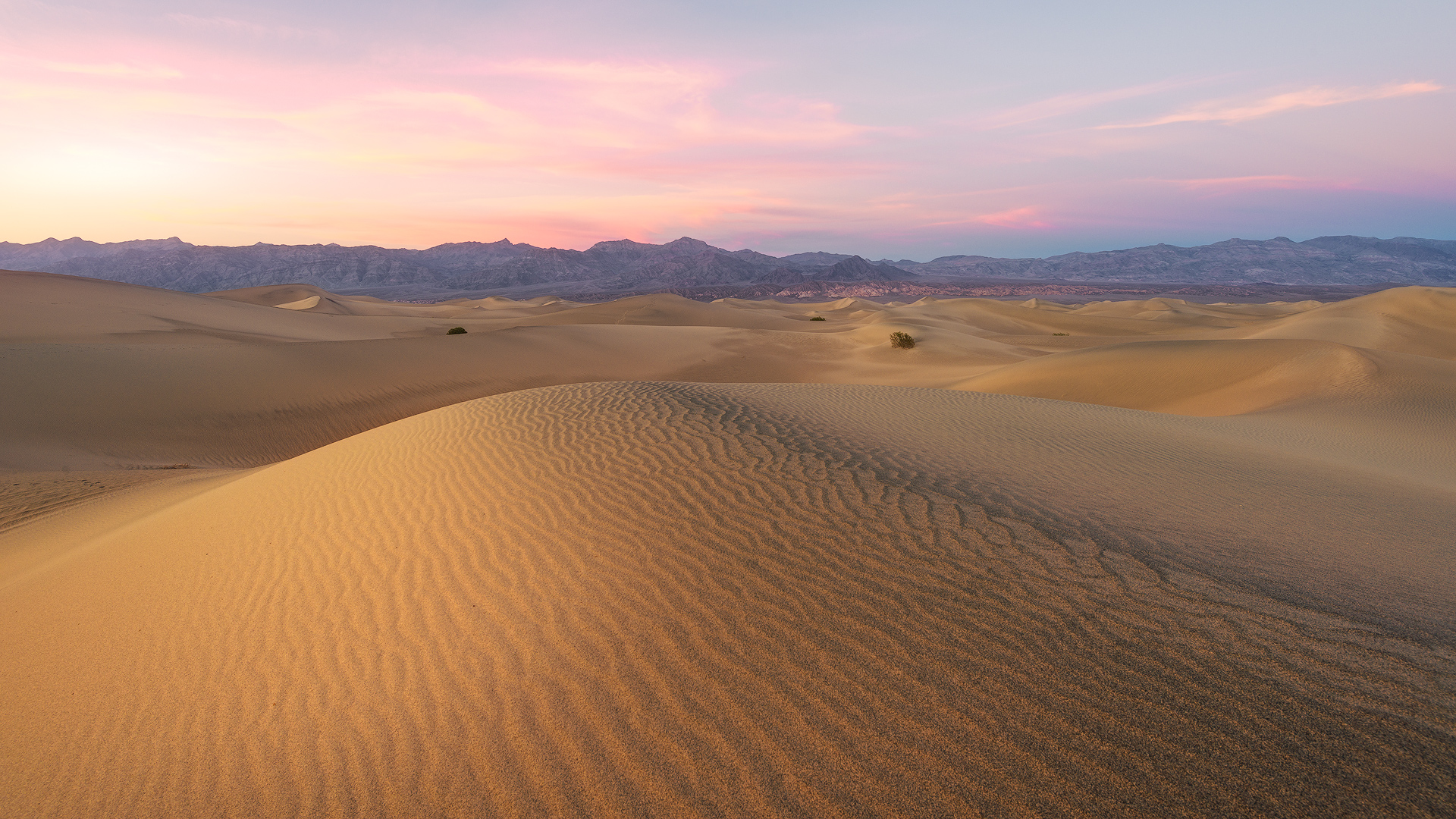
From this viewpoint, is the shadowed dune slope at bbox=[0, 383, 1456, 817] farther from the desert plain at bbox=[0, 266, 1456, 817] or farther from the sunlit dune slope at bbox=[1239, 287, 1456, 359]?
the sunlit dune slope at bbox=[1239, 287, 1456, 359]

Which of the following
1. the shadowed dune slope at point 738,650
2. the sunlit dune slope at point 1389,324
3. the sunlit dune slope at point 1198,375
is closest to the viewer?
the shadowed dune slope at point 738,650

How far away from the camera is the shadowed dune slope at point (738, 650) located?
264 cm

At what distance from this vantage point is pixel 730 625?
356cm

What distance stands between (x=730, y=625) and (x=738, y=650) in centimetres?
21

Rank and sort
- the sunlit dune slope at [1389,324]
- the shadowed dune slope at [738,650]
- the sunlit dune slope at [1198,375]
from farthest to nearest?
the sunlit dune slope at [1389,324]
the sunlit dune slope at [1198,375]
the shadowed dune slope at [738,650]

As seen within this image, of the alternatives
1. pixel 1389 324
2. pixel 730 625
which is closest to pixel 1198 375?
pixel 730 625

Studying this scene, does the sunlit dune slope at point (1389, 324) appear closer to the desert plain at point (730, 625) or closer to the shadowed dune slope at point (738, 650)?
the desert plain at point (730, 625)

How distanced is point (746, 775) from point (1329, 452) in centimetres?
1184

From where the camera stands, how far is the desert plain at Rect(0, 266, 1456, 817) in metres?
2.67

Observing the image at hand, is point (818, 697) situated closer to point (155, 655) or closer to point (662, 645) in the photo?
point (662, 645)

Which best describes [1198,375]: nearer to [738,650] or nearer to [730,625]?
[730,625]

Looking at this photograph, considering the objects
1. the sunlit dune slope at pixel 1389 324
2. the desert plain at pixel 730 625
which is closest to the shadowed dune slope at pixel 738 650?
the desert plain at pixel 730 625

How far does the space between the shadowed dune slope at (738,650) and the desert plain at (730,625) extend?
0.07ft

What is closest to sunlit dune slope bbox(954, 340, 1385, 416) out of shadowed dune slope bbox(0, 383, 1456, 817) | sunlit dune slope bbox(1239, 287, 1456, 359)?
shadowed dune slope bbox(0, 383, 1456, 817)
